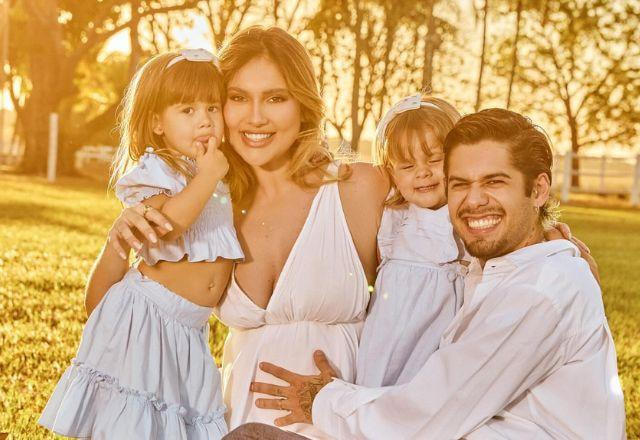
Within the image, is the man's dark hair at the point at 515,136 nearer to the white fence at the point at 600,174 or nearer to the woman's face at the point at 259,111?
the woman's face at the point at 259,111

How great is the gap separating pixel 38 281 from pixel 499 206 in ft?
25.5

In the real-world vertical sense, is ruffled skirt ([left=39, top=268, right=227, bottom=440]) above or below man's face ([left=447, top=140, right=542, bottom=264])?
below

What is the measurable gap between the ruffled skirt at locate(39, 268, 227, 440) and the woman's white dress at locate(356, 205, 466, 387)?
0.69m

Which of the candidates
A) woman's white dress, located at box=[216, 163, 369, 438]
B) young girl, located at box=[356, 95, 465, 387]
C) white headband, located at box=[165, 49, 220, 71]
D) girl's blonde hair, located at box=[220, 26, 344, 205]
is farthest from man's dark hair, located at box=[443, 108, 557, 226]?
white headband, located at box=[165, 49, 220, 71]

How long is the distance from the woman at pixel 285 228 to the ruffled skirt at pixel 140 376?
17 cm

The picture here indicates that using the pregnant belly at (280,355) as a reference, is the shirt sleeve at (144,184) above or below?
above

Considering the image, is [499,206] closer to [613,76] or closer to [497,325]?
[497,325]

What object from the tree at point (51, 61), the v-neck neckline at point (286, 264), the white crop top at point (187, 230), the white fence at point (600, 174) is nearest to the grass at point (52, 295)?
the v-neck neckline at point (286, 264)

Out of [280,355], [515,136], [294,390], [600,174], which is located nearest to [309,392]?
[294,390]

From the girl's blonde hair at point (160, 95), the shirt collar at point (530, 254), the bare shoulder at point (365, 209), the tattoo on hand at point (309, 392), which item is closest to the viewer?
the shirt collar at point (530, 254)

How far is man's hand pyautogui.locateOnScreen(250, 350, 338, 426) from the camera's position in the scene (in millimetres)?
3793

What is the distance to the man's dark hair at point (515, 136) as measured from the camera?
123 inches

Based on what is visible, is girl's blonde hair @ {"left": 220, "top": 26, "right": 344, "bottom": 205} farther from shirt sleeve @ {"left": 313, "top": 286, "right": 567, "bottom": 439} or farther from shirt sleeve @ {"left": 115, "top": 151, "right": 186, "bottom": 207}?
shirt sleeve @ {"left": 313, "top": 286, "right": 567, "bottom": 439}

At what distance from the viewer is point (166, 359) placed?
400cm
